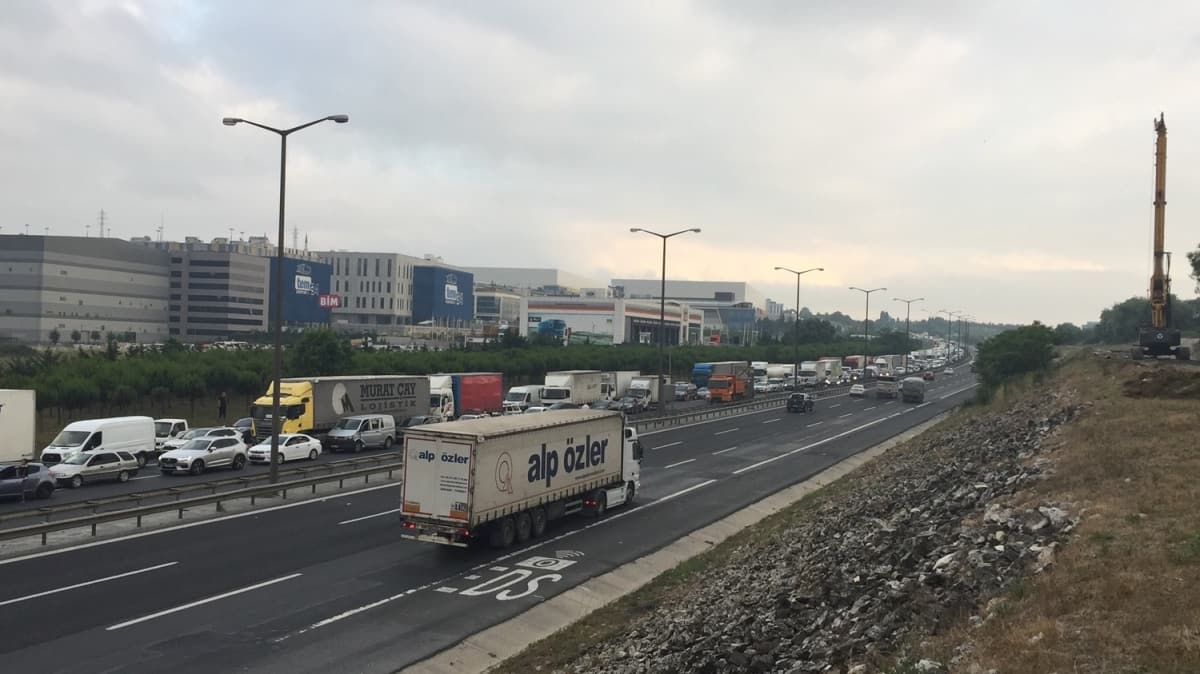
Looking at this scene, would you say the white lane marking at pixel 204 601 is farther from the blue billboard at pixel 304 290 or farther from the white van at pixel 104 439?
the blue billboard at pixel 304 290

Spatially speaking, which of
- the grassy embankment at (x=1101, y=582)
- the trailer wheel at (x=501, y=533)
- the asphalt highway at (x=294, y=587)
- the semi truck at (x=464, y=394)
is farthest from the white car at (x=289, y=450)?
the grassy embankment at (x=1101, y=582)

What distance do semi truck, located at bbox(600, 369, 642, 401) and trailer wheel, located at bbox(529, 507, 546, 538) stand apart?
48517 mm

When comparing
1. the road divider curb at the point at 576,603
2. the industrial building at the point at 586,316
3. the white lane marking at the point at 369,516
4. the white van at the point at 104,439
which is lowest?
the road divider curb at the point at 576,603

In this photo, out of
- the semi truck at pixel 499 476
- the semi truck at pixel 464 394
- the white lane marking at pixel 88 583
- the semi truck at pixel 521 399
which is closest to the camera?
the white lane marking at pixel 88 583

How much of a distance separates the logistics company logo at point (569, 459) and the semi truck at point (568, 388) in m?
36.8

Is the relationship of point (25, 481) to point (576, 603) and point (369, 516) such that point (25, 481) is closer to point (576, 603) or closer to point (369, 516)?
point (369, 516)

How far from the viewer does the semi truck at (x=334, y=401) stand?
45.2m

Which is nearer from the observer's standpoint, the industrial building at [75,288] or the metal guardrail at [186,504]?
the metal guardrail at [186,504]

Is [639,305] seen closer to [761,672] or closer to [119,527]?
[119,527]

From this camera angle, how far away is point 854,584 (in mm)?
14883

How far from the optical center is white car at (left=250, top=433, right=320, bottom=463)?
39.4 meters

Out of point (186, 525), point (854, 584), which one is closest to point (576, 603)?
point (854, 584)

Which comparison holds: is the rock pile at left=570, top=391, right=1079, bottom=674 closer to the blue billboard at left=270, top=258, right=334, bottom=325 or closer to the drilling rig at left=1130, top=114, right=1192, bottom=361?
the drilling rig at left=1130, top=114, right=1192, bottom=361

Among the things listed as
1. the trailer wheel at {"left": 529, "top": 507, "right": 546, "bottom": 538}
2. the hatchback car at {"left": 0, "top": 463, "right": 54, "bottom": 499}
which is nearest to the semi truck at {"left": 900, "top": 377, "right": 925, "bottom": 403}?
the trailer wheel at {"left": 529, "top": 507, "right": 546, "bottom": 538}
